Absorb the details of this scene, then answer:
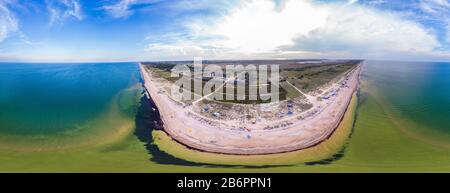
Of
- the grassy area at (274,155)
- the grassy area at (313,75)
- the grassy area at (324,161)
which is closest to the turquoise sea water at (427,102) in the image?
the grassy area at (324,161)

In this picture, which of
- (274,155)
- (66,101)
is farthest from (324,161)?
(66,101)

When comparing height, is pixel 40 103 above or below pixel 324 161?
above

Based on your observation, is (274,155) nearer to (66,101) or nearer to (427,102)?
(427,102)

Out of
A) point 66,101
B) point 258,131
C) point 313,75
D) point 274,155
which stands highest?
point 313,75

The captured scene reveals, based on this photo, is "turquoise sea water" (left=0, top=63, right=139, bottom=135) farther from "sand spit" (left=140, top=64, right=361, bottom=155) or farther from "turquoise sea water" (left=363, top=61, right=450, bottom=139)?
"turquoise sea water" (left=363, top=61, right=450, bottom=139)

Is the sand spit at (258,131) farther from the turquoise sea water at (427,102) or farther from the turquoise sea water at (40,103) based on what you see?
the turquoise sea water at (40,103)

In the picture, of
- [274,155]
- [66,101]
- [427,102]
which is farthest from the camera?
[66,101]

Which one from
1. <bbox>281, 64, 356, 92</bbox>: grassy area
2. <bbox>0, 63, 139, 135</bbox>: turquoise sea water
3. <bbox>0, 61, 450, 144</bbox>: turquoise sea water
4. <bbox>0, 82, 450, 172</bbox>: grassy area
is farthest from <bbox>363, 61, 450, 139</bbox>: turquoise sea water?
<bbox>0, 63, 139, 135</bbox>: turquoise sea water

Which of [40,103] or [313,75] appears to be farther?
[313,75]
